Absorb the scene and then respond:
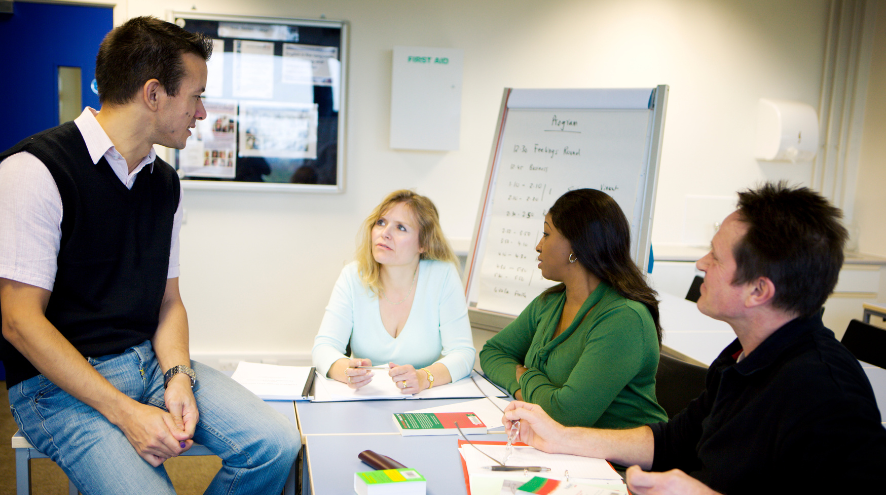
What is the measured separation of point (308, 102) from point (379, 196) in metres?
0.72

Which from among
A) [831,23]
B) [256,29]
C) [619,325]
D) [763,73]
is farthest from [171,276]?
[831,23]

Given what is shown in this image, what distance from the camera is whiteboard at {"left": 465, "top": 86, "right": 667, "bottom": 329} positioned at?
2.53 m

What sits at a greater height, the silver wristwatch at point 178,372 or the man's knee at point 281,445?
the silver wristwatch at point 178,372

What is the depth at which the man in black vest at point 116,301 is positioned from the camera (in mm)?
1273

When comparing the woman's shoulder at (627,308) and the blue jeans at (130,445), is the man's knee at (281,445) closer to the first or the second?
the blue jeans at (130,445)

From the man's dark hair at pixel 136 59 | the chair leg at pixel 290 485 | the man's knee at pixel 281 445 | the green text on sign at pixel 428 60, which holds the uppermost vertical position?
the green text on sign at pixel 428 60

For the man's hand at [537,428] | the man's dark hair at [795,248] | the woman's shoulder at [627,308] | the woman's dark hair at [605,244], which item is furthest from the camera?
the woman's dark hair at [605,244]

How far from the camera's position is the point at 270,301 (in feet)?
12.6

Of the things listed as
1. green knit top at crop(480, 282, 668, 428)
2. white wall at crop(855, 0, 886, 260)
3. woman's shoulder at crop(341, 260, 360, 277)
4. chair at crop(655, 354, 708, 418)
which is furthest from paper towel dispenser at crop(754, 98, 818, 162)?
woman's shoulder at crop(341, 260, 360, 277)

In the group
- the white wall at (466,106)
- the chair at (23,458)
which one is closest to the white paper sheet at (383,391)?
the chair at (23,458)

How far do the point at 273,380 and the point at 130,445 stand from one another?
49 centimetres

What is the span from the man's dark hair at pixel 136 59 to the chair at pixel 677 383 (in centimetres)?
164

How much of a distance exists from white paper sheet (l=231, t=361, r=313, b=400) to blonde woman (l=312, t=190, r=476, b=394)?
0.20 meters

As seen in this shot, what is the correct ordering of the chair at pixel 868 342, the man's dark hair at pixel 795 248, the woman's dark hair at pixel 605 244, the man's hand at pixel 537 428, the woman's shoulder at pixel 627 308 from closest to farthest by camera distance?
the man's dark hair at pixel 795 248 → the man's hand at pixel 537 428 → the woman's shoulder at pixel 627 308 → the woman's dark hair at pixel 605 244 → the chair at pixel 868 342
